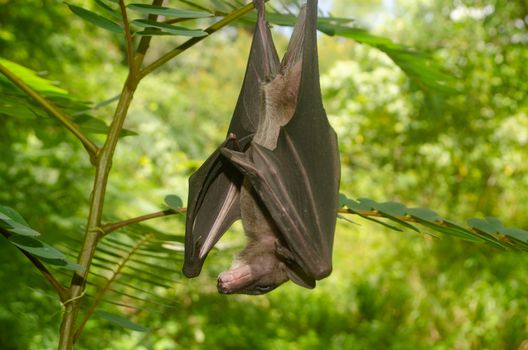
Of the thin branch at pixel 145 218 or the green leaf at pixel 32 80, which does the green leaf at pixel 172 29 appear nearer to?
the thin branch at pixel 145 218

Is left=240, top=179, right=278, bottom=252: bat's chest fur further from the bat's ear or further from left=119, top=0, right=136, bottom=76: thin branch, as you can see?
left=119, top=0, right=136, bottom=76: thin branch

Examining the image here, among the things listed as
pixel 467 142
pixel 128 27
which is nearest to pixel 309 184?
pixel 128 27

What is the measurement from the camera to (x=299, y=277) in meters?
0.76

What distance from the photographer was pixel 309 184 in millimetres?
787

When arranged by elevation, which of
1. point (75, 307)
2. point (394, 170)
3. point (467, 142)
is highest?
point (75, 307)

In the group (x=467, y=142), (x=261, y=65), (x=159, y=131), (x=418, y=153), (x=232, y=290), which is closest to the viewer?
(x=232, y=290)

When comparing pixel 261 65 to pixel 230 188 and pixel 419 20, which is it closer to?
pixel 230 188

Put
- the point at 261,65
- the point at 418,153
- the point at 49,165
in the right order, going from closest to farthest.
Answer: the point at 261,65 → the point at 49,165 → the point at 418,153

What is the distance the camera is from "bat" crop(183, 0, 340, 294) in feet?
2.46

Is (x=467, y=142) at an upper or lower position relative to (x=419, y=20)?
lower

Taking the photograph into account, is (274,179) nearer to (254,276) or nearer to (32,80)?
(254,276)

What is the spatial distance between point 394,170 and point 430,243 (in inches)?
27.6

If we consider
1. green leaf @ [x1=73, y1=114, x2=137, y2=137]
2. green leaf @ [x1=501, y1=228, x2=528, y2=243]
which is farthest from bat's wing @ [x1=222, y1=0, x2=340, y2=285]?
green leaf @ [x1=73, y1=114, x2=137, y2=137]

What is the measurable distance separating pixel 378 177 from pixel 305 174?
5166 millimetres
